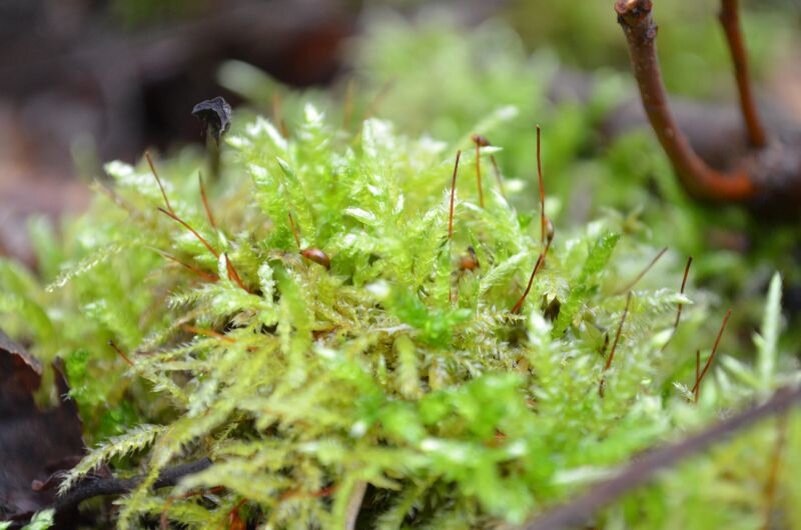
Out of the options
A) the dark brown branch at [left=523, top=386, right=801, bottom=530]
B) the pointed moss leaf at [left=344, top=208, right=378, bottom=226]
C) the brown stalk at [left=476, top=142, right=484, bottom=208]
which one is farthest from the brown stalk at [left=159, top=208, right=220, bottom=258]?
the dark brown branch at [left=523, top=386, right=801, bottom=530]

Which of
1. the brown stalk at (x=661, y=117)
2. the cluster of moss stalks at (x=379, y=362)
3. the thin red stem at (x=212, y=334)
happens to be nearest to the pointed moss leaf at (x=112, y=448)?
the cluster of moss stalks at (x=379, y=362)

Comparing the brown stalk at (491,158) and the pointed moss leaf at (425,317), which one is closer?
the pointed moss leaf at (425,317)

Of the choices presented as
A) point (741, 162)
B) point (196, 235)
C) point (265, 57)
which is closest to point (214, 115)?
point (196, 235)

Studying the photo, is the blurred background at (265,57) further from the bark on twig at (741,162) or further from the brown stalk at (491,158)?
the brown stalk at (491,158)

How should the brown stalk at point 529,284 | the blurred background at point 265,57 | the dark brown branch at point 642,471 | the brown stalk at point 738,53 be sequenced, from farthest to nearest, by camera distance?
the blurred background at point 265,57
the brown stalk at point 738,53
the brown stalk at point 529,284
the dark brown branch at point 642,471

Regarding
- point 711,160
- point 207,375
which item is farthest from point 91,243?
point 711,160

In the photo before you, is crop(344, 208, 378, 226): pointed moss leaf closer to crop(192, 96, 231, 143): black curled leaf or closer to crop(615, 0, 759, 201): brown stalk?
crop(192, 96, 231, 143): black curled leaf

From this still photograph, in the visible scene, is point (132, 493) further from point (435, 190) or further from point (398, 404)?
point (435, 190)
